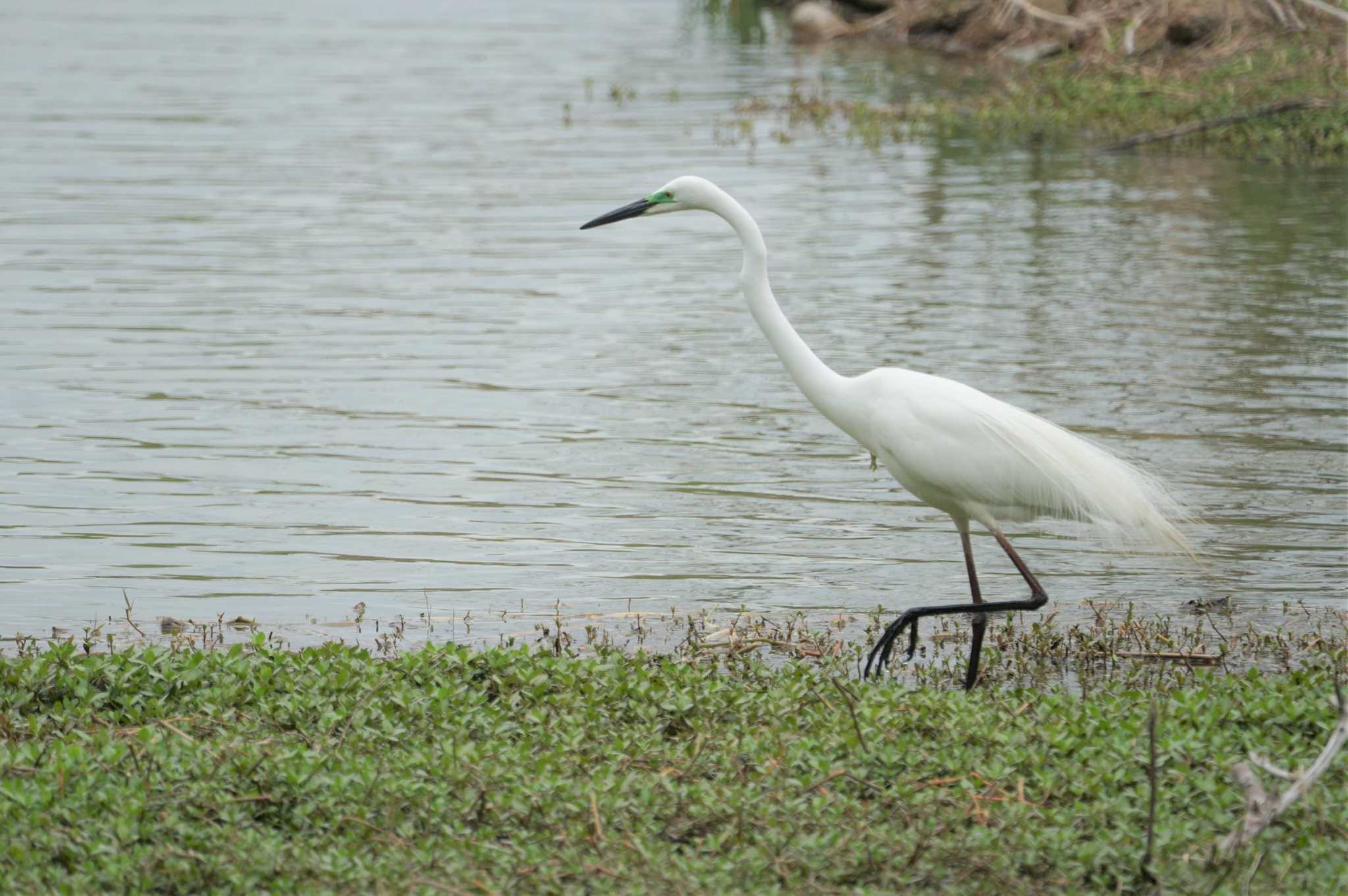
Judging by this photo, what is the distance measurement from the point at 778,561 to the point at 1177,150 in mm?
13363

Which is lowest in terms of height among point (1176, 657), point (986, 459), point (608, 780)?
point (1176, 657)

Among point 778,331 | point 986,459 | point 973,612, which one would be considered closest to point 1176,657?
point 973,612

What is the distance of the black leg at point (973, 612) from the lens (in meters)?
5.50

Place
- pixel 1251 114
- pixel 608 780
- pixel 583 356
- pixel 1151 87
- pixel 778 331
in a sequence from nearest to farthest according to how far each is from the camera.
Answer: pixel 608 780 < pixel 778 331 < pixel 583 356 < pixel 1251 114 < pixel 1151 87

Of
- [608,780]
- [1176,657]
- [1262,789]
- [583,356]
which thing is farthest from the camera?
[583,356]

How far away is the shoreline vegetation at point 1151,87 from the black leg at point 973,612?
1259 cm

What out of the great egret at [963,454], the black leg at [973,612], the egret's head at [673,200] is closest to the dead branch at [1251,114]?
the great egret at [963,454]

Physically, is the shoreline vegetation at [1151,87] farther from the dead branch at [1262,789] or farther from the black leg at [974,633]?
the dead branch at [1262,789]

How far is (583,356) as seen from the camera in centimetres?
1116

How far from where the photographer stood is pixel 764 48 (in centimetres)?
3338

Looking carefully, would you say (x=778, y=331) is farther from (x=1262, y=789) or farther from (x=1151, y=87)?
(x=1151, y=87)

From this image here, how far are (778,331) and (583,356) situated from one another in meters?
5.35

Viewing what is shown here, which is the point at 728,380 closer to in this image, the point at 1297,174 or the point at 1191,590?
the point at 1191,590

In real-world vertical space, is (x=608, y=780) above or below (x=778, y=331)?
below
